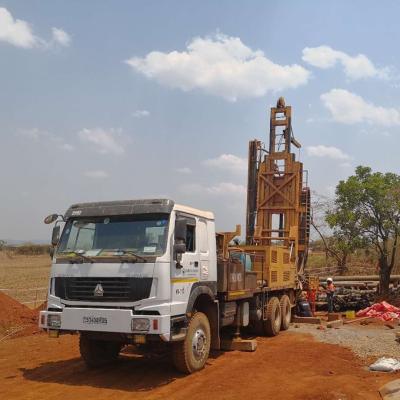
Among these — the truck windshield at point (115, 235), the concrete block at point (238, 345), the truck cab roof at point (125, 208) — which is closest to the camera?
the truck windshield at point (115, 235)

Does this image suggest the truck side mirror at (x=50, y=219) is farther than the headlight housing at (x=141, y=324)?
Yes

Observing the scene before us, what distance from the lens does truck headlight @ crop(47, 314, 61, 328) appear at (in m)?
8.07

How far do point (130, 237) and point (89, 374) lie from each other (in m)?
2.57

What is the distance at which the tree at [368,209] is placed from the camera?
19.0 m

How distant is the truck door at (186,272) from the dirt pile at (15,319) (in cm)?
675

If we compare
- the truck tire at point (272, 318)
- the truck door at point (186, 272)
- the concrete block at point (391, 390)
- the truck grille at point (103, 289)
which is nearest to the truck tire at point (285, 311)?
the truck tire at point (272, 318)

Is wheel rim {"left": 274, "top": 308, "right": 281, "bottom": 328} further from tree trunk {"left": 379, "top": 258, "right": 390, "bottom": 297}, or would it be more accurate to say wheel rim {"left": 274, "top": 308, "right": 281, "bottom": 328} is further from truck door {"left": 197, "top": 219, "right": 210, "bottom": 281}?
tree trunk {"left": 379, "top": 258, "right": 390, "bottom": 297}

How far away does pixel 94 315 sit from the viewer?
7801 mm

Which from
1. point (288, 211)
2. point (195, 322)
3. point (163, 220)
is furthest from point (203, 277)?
point (288, 211)

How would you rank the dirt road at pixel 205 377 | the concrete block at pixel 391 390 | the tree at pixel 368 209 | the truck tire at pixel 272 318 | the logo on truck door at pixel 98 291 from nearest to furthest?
1. the concrete block at pixel 391 390
2. the dirt road at pixel 205 377
3. the logo on truck door at pixel 98 291
4. the truck tire at pixel 272 318
5. the tree at pixel 368 209

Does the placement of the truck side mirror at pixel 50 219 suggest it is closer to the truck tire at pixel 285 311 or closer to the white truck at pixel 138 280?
the white truck at pixel 138 280

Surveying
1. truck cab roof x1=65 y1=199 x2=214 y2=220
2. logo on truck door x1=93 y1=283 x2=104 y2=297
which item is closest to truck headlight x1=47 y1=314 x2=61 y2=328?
logo on truck door x1=93 y1=283 x2=104 y2=297

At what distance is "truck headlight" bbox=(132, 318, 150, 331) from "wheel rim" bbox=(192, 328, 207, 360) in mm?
1226

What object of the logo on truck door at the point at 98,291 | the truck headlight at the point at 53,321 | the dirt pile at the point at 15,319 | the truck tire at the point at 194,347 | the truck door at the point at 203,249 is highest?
the truck door at the point at 203,249
